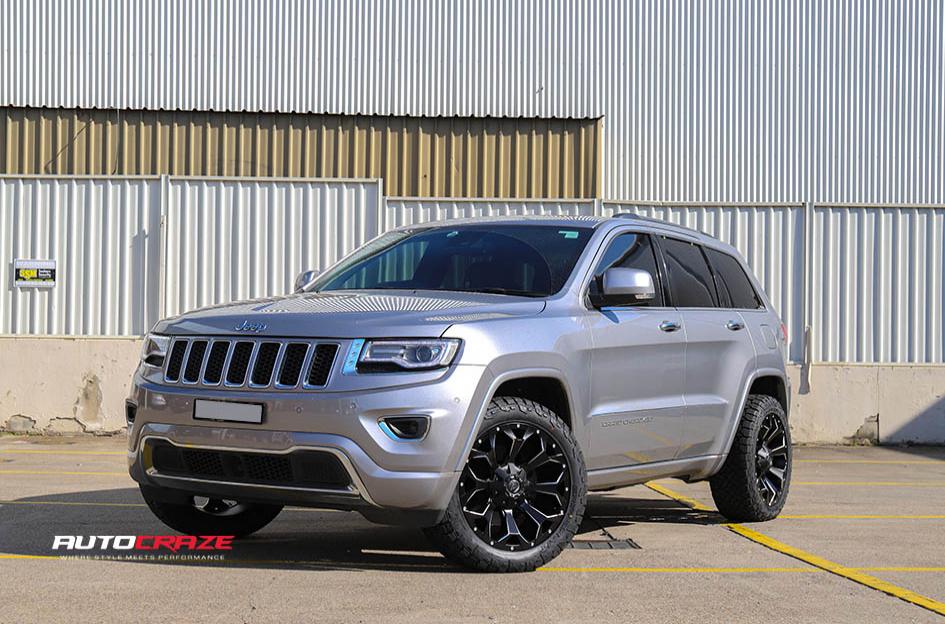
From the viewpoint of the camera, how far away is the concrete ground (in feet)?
17.1

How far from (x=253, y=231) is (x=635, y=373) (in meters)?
9.17

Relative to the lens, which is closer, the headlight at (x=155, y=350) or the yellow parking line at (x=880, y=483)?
the headlight at (x=155, y=350)

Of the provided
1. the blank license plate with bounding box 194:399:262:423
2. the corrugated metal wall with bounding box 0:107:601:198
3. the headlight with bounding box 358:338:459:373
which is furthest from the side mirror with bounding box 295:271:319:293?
the corrugated metal wall with bounding box 0:107:601:198

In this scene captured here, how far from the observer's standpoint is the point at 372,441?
18.3 feet

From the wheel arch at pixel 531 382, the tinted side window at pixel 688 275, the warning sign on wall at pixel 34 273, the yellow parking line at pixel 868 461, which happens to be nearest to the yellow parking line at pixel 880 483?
the yellow parking line at pixel 868 461

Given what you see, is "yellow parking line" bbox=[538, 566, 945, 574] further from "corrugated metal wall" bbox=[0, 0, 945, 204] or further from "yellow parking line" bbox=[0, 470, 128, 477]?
"corrugated metal wall" bbox=[0, 0, 945, 204]

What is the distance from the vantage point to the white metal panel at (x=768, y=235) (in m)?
15.4

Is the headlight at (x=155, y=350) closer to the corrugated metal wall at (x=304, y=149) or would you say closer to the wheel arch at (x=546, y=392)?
the wheel arch at (x=546, y=392)

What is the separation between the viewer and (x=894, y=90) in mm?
19422

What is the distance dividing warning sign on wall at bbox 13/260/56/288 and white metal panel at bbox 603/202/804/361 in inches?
260

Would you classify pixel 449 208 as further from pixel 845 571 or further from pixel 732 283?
pixel 845 571

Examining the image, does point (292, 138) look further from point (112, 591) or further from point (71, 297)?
point (112, 591)

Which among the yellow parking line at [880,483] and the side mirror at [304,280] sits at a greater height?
the side mirror at [304,280]

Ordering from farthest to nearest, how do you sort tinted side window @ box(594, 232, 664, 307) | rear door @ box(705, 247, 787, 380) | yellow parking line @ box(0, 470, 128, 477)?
yellow parking line @ box(0, 470, 128, 477), rear door @ box(705, 247, 787, 380), tinted side window @ box(594, 232, 664, 307)
